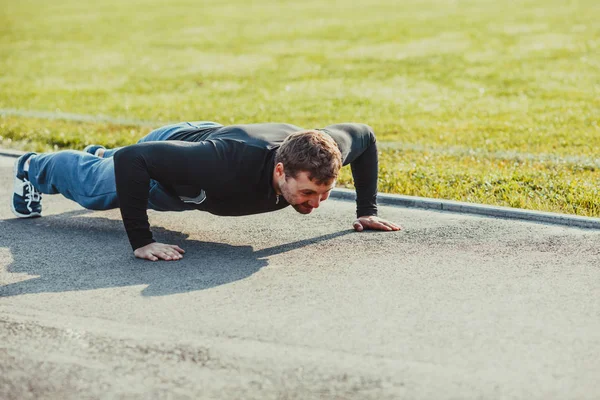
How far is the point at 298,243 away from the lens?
254 inches

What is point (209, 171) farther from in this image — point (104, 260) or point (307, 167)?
point (104, 260)

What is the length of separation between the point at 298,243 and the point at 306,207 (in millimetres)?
950

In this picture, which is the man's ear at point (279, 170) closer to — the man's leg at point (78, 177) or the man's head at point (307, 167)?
the man's head at point (307, 167)

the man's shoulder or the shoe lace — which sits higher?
the man's shoulder

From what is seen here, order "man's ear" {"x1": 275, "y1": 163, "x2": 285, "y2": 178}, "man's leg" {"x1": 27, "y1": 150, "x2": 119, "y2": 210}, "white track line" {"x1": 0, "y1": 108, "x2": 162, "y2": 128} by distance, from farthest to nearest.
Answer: "white track line" {"x1": 0, "y1": 108, "x2": 162, "y2": 128}
"man's leg" {"x1": 27, "y1": 150, "x2": 119, "y2": 210}
"man's ear" {"x1": 275, "y1": 163, "x2": 285, "y2": 178}

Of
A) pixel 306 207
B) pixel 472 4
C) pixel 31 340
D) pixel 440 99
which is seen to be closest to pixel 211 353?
pixel 31 340

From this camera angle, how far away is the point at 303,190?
5379mm

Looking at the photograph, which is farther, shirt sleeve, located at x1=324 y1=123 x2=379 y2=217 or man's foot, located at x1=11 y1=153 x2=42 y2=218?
man's foot, located at x1=11 y1=153 x2=42 y2=218

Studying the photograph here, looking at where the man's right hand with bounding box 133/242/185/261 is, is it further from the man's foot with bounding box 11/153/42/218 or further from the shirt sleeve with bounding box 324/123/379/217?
the man's foot with bounding box 11/153/42/218

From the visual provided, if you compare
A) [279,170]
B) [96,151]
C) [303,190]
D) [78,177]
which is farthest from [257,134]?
[96,151]

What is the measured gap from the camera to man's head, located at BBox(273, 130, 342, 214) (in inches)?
208

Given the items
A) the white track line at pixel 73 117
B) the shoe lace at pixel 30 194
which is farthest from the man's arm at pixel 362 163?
the white track line at pixel 73 117

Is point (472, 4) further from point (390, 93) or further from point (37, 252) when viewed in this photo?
point (37, 252)

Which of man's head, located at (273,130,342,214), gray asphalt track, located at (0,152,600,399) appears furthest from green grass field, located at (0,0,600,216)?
man's head, located at (273,130,342,214)
